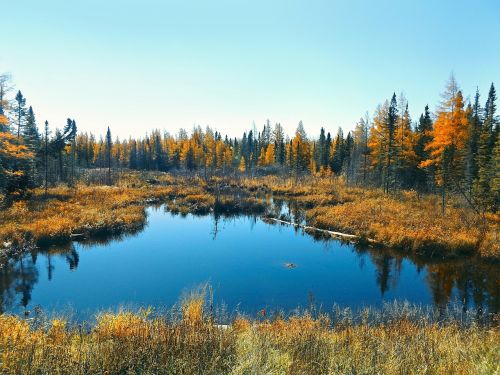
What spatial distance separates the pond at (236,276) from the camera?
14477 mm

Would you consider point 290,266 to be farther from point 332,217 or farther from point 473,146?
point 473,146

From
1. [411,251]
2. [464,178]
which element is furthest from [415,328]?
[464,178]

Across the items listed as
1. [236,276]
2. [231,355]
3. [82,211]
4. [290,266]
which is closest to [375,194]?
[290,266]

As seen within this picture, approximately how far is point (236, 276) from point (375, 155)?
39553 mm

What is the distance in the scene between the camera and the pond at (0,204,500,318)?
14.5 m

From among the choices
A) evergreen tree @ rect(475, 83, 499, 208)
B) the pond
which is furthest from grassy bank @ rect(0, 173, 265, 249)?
evergreen tree @ rect(475, 83, 499, 208)

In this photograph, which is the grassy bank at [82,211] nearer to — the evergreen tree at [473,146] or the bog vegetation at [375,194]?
the bog vegetation at [375,194]

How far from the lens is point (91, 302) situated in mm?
14000

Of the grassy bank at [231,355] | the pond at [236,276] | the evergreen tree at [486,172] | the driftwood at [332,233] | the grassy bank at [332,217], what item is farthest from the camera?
the evergreen tree at [486,172]

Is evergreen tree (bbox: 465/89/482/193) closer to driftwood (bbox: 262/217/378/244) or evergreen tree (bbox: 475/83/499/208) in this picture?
evergreen tree (bbox: 475/83/499/208)

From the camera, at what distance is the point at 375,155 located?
50.5 m

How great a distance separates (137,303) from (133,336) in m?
7.95

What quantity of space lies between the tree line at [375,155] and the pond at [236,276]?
910 centimetres

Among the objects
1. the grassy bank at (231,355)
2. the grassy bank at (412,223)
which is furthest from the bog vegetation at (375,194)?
the grassy bank at (231,355)
